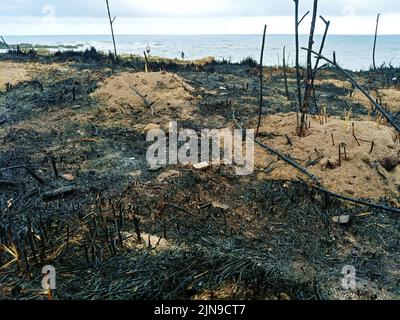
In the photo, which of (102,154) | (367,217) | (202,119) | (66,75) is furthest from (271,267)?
(66,75)

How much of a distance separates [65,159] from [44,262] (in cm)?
251

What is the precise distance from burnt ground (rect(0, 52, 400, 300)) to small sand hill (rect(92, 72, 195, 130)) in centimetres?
114

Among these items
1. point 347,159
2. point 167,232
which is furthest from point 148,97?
point 167,232

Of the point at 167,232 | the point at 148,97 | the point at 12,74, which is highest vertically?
the point at 12,74

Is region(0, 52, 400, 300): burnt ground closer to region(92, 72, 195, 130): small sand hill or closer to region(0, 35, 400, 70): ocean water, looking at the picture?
region(92, 72, 195, 130): small sand hill

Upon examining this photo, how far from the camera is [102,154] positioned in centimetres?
544

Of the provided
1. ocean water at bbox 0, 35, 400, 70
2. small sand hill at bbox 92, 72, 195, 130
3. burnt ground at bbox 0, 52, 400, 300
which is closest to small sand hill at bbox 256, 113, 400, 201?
burnt ground at bbox 0, 52, 400, 300

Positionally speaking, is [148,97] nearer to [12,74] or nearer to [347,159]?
[347,159]

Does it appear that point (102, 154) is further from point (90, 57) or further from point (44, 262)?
point (90, 57)

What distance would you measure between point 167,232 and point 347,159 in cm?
255

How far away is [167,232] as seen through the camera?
3525 mm

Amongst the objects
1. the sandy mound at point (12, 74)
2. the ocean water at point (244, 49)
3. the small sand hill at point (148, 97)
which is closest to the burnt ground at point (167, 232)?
the small sand hill at point (148, 97)

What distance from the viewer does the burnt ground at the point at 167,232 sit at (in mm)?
2814

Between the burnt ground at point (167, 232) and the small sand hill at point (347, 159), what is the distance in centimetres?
30
